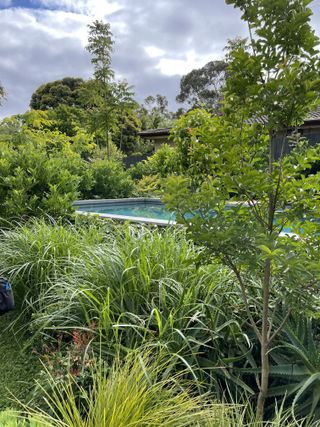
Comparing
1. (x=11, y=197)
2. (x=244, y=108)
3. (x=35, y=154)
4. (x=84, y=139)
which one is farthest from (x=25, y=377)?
(x=84, y=139)

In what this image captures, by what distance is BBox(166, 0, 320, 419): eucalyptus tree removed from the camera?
1475 millimetres

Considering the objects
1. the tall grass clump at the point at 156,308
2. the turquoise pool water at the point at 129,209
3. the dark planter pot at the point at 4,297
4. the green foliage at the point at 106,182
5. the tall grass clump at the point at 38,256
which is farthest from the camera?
the green foliage at the point at 106,182

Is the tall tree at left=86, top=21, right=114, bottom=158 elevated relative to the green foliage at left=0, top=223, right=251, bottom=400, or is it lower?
elevated

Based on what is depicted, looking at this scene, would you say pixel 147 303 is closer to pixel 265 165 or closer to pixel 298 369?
pixel 298 369

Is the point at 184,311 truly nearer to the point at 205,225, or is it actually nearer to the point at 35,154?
the point at 205,225

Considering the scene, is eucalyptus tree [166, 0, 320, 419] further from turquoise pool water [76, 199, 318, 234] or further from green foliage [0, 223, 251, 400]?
turquoise pool water [76, 199, 318, 234]

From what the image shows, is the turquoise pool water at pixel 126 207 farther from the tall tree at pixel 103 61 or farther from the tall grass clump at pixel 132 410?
the tall grass clump at pixel 132 410

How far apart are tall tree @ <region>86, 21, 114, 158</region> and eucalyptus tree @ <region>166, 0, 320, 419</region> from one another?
46.0ft

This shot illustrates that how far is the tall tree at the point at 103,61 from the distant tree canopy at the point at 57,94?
11.2 metres

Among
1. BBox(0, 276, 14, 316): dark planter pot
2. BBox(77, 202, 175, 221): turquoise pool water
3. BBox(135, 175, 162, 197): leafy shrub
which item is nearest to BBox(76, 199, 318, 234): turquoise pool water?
BBox(77, 202, 175, 221): turquoise pool water

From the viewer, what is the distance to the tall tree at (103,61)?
15023mm

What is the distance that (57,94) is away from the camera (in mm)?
26578

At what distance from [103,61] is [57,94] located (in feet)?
41.9

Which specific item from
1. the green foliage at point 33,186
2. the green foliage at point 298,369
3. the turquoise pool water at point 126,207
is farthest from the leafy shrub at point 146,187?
the green foliage at point 298,369
